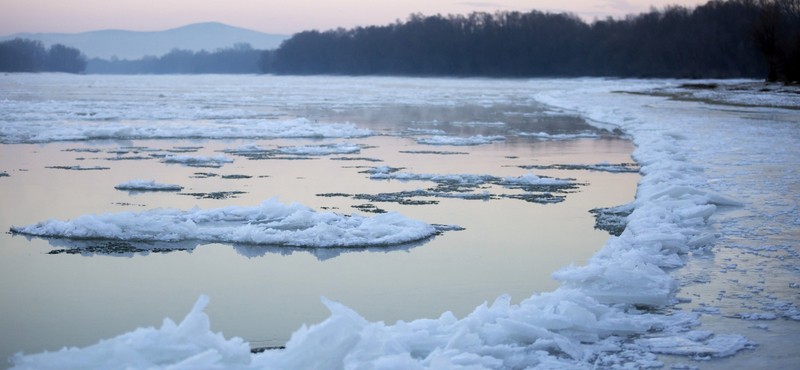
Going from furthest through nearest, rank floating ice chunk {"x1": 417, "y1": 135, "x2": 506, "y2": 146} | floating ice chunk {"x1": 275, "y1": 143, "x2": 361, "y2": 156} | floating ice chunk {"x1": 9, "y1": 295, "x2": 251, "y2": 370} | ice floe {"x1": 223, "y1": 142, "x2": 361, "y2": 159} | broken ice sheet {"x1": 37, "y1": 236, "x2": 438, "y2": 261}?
floating ice chunk {"x1": 417, "y1": 135, "x2": 506, "y2": 146} < floating ice chunk {"x1": 275, "y1": 143, "x2": 361, "y2": 156} < ice floe {"x1": 223, "y1": 142, "x2": 361, "y2": 159} < broken ice sheet {"x1": 37, "y1": 236, "x2": 438, "y2": 261} < floating ice chunk {"x1": 9, "y1": 295, "x2": 251, "y2": 370}

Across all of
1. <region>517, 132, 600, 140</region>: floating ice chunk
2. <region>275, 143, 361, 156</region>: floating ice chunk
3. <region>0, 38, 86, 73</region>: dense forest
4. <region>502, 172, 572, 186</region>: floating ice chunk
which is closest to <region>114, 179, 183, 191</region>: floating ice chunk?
<region>275, 143, 361, 156</region>: floating ice chunk

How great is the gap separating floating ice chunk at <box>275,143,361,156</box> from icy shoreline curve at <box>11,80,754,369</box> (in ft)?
23.4

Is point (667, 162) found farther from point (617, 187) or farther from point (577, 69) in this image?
point (577, 69)

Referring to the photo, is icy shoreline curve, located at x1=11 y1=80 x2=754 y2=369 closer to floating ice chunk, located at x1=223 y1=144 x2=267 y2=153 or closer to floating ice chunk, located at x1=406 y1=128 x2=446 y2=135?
floating ice chunk, located at x1=223 y1=144 x2=267 y2=153

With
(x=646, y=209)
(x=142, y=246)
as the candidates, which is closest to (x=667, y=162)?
(x=646, y=209)

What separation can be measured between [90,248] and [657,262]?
4.25 m

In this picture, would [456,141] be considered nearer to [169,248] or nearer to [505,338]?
[169,248]

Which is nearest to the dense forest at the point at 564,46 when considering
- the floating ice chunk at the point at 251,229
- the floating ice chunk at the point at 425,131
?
the floating ice chunk at the point at 425,131

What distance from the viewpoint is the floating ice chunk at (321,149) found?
11.8m

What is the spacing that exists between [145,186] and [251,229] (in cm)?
297

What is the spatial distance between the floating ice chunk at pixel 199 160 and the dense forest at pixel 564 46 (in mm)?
43056

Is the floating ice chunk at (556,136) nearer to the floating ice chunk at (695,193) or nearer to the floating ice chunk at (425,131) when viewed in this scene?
the floating ice chunk at (425,131)

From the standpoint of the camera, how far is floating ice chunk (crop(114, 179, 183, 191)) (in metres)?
8.17

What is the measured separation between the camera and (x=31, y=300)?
4.33 metres
